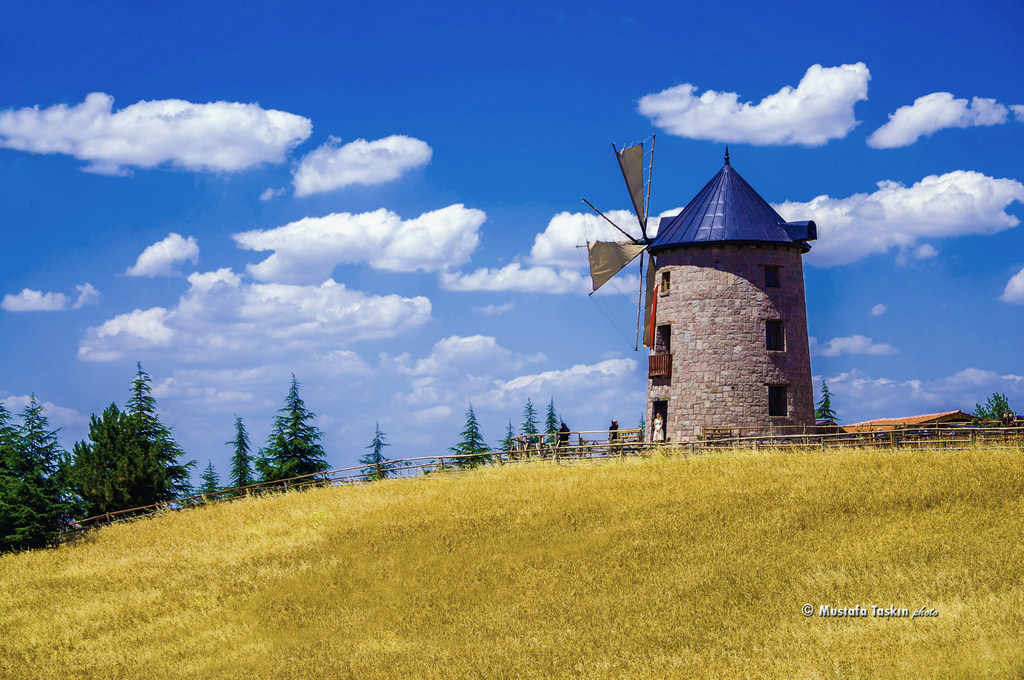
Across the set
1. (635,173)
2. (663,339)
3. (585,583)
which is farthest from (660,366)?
(585,583)

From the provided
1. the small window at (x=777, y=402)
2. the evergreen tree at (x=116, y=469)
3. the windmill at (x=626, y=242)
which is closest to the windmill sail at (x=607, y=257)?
the windmill at (x=626, y=242)

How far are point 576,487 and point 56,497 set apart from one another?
66.7 ft

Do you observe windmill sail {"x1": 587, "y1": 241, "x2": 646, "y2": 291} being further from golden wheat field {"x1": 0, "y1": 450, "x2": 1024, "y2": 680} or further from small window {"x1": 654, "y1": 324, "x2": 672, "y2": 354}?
golden wheat field {"x1": 0, "y1": 450, "x2": 1024, "y2": 680}

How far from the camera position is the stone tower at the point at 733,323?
116ft

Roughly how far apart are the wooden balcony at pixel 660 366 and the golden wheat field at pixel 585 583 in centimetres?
722

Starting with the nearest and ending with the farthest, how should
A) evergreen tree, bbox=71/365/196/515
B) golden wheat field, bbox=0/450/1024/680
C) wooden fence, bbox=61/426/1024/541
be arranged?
golden wheat field, bbox=0/450/1024/680
wooden fence, bbox=61/426/1024/541
evergreen tree, bbox=71/365/196/515

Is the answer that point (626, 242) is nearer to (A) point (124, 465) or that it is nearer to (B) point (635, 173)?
(B) point (635, 173)

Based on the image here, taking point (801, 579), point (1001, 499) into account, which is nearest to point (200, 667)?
point (801, 579)

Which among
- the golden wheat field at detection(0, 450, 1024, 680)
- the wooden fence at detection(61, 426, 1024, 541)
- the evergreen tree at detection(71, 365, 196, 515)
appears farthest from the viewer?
the evergreen tree at detection(71, 365, 196, 515)

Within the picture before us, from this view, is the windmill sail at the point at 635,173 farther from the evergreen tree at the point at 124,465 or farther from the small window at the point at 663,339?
the evergreen tree at the point at 124,465

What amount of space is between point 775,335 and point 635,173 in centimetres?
1073

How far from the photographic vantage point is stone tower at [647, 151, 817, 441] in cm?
3544

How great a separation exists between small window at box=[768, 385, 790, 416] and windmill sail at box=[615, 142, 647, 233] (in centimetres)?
1006

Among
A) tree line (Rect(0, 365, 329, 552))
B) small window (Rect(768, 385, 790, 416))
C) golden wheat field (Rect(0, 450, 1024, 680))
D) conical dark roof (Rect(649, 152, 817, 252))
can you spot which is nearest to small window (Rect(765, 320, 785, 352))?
small window (Rect(768, 385, 790, 416))
